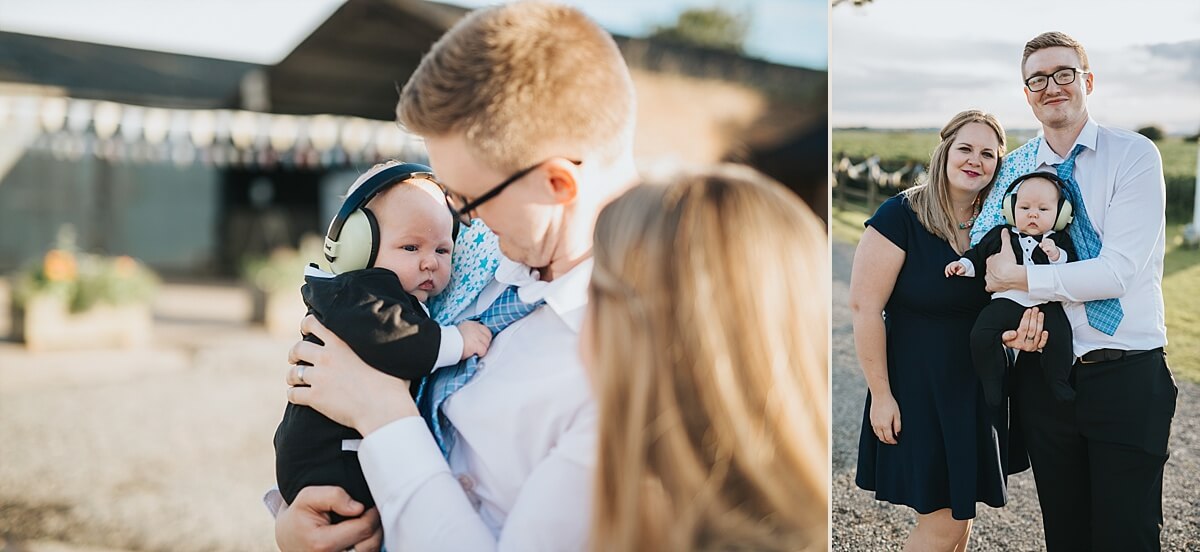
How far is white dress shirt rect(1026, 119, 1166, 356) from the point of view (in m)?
2.17

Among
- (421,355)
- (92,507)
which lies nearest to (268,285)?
→ (92,507)

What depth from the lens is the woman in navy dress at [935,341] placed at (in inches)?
92.5

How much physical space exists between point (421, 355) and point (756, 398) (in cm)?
62

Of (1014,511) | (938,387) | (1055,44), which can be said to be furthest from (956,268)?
(1014,511)

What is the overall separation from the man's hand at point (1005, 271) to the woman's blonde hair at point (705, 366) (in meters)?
1.11

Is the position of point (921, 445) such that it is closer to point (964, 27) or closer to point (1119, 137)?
point (1119, 137)

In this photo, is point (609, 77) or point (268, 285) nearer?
point (609, 77)

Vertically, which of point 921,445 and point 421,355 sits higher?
point 421,355

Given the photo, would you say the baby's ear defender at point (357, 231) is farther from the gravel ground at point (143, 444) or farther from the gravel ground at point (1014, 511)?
the gravel ground at point (143, 444)

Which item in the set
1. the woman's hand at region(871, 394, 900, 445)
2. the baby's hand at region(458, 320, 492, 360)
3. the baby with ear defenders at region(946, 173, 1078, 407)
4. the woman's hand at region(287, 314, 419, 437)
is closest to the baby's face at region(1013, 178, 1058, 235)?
the baby with ear defenders at region(946, 173, 1078, 407)

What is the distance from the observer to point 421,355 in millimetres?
1597

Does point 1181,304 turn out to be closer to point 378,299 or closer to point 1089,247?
point 1089,247

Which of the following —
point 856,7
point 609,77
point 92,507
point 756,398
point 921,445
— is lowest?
point 92,507

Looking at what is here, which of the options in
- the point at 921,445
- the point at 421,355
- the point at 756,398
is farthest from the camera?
the point at 921,445
